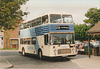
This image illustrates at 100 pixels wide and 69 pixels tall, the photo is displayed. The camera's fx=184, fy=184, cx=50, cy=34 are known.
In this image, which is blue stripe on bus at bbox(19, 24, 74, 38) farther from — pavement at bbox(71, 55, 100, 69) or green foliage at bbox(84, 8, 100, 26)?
green foliage at bbox(84, 8, 100, 26)

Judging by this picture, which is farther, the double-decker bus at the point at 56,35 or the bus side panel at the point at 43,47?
the bus side panel at the point at 43,47

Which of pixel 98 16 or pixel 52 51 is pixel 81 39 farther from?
pixel 52 51

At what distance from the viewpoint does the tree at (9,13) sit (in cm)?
1477

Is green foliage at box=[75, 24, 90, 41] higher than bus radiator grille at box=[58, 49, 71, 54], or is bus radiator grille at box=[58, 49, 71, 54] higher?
green foliage at box=[75, 24, 90, 41]

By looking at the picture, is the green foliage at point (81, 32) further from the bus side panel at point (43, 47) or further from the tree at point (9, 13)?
the tree at point (9, 13)

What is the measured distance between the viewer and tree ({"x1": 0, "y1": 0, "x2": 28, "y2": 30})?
14770mm

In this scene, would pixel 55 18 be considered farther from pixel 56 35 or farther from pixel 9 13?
pixel 9 13

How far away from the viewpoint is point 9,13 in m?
14.7

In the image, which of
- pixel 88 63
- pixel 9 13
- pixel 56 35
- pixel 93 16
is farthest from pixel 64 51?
pixel 93 16

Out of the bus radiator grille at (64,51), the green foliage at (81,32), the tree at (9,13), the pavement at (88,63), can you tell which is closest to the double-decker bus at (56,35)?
the bus radiator grille at (64,51)

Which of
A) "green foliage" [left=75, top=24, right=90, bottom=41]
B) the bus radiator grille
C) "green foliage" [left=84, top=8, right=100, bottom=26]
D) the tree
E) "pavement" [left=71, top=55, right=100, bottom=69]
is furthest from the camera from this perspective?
"green foliage" [left=75, top=24, right=90, bottom=41]

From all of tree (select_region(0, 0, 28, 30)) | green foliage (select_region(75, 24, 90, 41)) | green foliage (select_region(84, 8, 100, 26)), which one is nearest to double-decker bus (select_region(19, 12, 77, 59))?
tree (select_region(0, 0, 28, 30))

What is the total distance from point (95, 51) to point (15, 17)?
910cm

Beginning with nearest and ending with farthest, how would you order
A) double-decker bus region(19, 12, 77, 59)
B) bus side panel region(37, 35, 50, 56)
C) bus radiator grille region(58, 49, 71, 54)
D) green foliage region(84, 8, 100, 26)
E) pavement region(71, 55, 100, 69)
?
pavement region(71, 55, 100, 69) < double-decker bus region(19, 12, 77, 59) < bus radiator grille region(58, 49, 71, 54) < bus side panel region(37, 35, 50, 56) < green foliage region(84, 8, 100, 26)
